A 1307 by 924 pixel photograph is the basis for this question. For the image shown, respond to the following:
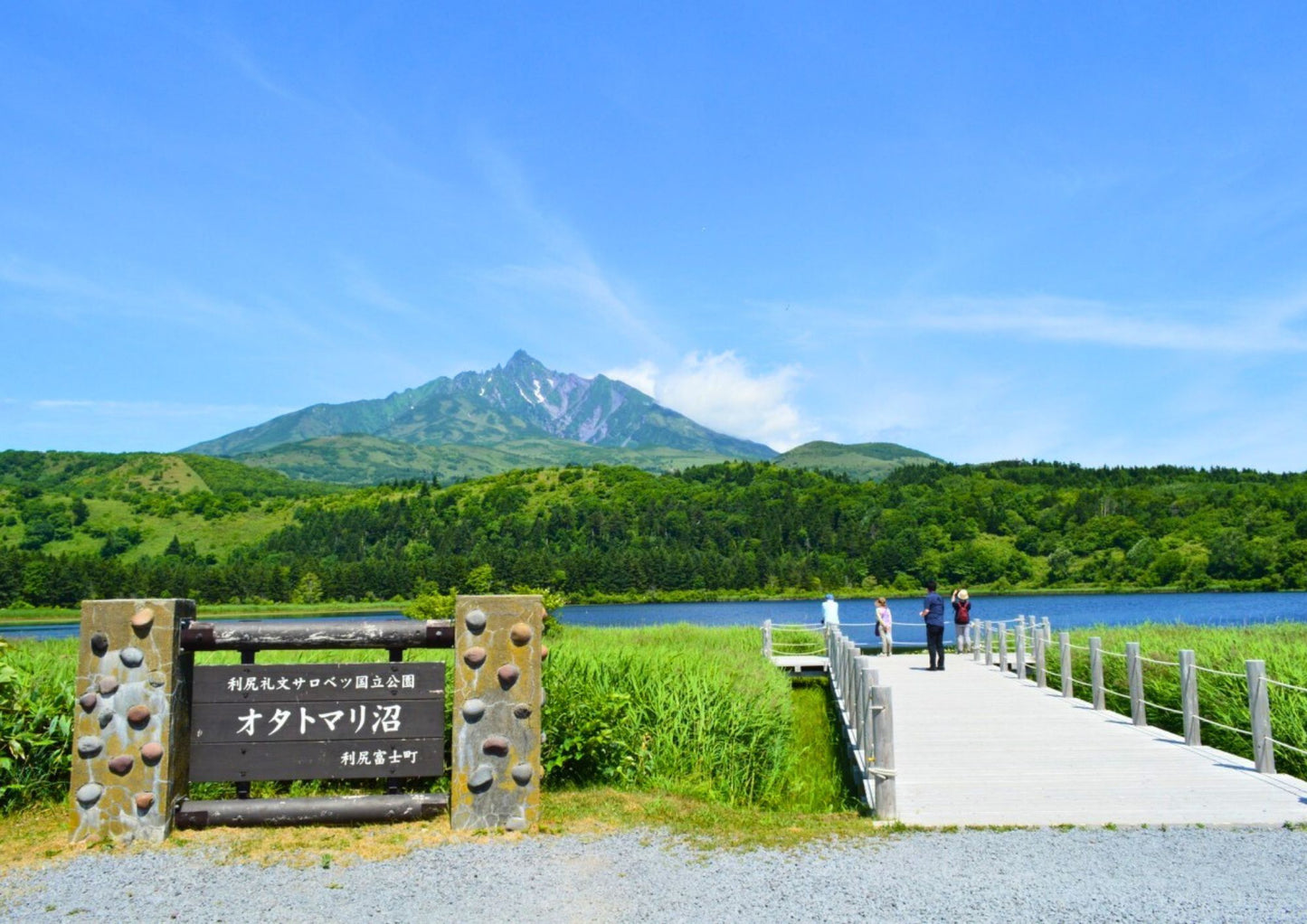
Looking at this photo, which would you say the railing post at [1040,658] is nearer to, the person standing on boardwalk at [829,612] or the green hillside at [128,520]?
the person standing on boardwalk at [829,612]

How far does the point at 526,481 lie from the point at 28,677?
16952cm

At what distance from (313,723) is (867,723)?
5.87 metres

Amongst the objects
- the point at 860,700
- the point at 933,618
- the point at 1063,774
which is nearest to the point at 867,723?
the point at 860,700

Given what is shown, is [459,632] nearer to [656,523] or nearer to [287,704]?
[287,704]

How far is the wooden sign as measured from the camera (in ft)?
22.4

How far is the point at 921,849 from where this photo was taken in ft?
21.0

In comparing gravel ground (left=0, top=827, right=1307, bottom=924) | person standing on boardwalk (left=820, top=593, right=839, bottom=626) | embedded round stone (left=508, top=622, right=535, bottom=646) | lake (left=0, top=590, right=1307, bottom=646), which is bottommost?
lake (left=0, top=590, right=1307, bottom=646)

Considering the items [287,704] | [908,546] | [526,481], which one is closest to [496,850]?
[287,704]

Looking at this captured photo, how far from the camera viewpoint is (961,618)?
77.4 feet

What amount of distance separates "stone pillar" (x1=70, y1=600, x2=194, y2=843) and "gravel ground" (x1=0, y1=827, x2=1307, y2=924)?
0.34 meters

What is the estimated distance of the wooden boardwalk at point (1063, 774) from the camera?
24.6ft

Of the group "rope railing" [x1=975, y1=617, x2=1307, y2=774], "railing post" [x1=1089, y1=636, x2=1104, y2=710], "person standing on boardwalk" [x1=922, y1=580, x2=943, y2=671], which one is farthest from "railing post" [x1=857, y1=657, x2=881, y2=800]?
"person standing on boardwalk" [x1=922, y1=580, x2=943, y2=671]

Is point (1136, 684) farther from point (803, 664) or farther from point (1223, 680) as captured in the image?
point (803, 664)

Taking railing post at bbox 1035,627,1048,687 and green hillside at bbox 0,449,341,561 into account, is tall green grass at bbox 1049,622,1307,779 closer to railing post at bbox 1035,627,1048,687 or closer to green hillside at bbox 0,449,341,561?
railing post at bbox 1035,627,1048,687
